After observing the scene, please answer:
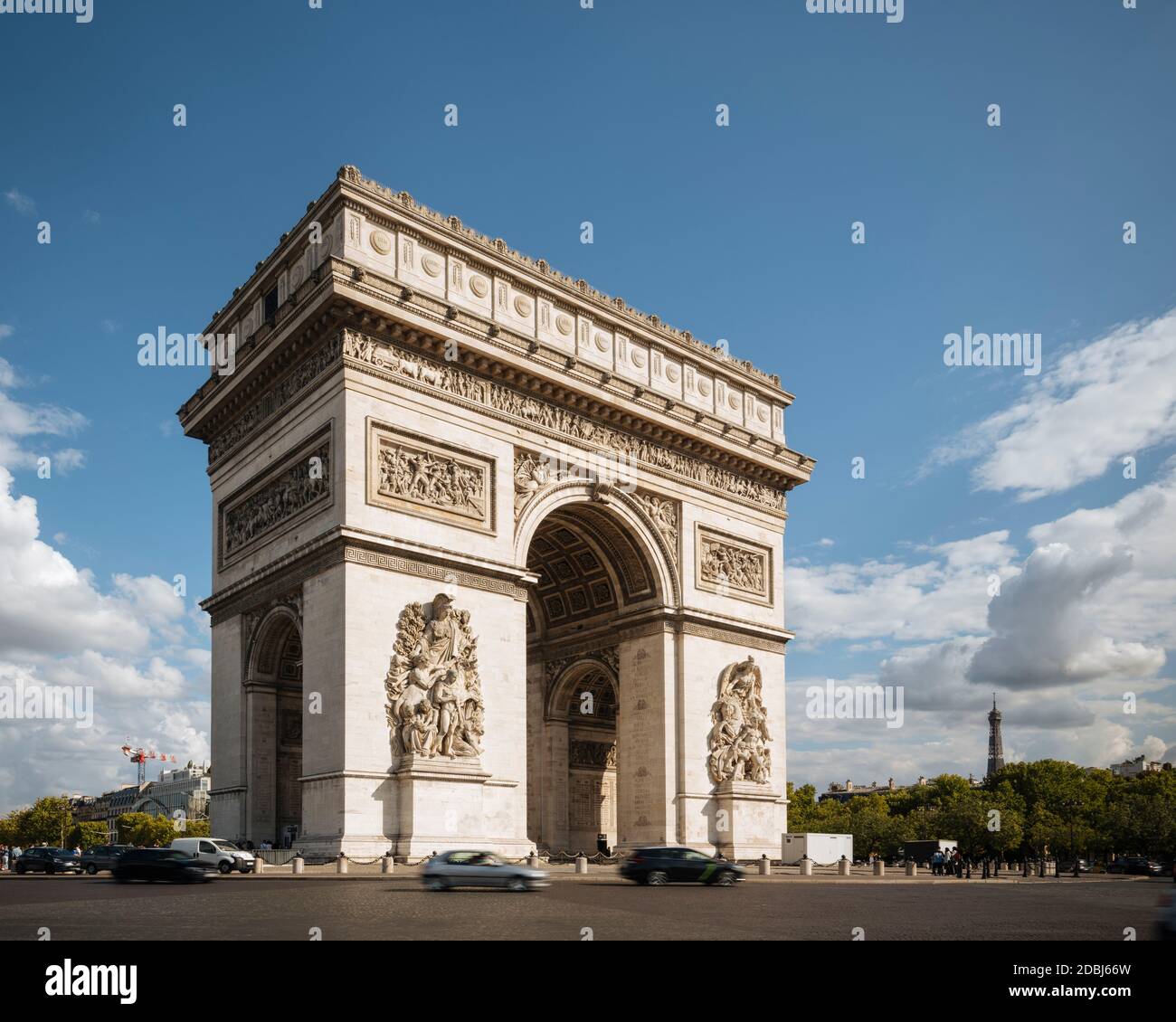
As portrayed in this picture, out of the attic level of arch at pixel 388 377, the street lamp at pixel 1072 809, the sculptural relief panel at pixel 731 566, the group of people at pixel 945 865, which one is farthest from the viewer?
the street lamp at pixel 1072 809

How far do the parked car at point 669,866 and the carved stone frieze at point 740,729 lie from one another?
36.3 feet

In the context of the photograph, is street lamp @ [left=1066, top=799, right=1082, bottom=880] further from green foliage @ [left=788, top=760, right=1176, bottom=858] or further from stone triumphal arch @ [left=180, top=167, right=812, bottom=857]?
stone triumphal arch @ [left=180, top=167, right=812, bottom=857]

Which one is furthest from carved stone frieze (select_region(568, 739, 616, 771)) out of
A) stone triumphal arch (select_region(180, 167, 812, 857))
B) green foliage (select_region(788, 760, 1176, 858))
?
green foliage (select_region(788, 760, 1176, 858))

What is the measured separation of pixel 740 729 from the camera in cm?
4069

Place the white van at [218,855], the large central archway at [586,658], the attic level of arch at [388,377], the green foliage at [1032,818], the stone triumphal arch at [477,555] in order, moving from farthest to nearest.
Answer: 1. the green foliage at [1032,818]
2. the large central archway at [586,658]
3. the attic level of arch at [388,377]
4. the stone triumphal arch at [477,555]
5. the white van at [218,855]

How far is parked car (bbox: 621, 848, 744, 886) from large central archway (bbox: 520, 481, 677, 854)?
34.5 feet

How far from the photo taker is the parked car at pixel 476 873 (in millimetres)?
22969

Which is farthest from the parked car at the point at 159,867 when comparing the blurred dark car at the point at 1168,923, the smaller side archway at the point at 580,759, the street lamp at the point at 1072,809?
the street lamp at the point at 1072,809

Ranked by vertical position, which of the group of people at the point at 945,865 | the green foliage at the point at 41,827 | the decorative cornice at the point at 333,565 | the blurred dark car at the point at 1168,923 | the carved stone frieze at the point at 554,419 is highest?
the carved stone frieze at the point at 554,419

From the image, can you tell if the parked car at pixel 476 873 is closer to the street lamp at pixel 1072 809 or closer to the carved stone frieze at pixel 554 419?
the carved stone frieze at pixel 554 419

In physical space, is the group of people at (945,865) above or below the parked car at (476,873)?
below

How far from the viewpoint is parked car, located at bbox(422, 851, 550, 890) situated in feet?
75.4
